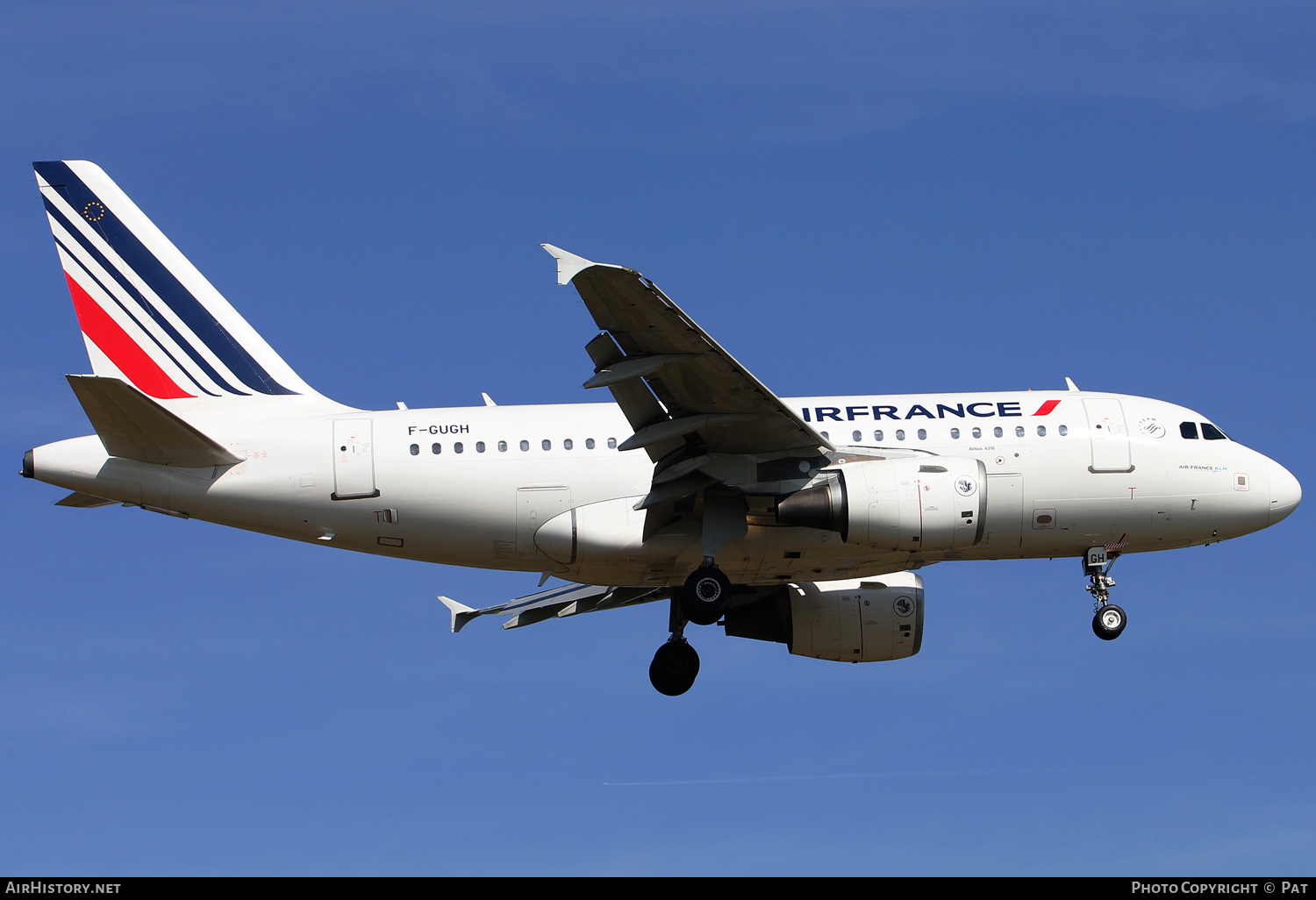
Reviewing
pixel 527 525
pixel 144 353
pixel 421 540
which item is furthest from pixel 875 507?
pixel 144 353

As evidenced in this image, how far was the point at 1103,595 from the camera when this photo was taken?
30922mm

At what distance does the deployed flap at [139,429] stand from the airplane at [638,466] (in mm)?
44

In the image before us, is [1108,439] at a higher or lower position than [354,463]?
lower

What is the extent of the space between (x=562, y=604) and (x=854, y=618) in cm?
688

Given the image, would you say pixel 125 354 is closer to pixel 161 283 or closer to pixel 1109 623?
pixel 161 283

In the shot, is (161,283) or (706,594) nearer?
(706,594)

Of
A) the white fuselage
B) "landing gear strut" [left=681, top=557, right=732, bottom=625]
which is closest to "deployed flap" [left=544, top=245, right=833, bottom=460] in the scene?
the white fuselage

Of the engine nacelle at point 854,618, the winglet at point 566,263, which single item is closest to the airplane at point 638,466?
the engine nacelle at point 854,618

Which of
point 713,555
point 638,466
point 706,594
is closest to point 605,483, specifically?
point 638,466

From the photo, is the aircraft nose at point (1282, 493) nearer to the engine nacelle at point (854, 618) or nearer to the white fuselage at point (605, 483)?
the white fuselage at point (605, 483)

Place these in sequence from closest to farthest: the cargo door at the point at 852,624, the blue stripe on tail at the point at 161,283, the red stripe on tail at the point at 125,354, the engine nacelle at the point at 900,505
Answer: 1. the engine nacelle at the point at 900,505
2. the red stripe on tail at the point at 125,354
3. the blue stripe on tail at the point at 161,283
4. the cargo door at the point at 852,624

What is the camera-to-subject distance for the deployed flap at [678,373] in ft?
81.4

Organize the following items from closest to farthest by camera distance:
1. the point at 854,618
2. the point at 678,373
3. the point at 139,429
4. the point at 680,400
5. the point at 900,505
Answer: the point at 678,373, the point at 680,400, the point at 900,505, the point at 139,429, the point at 854,618

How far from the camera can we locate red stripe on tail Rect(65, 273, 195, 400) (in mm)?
31266
